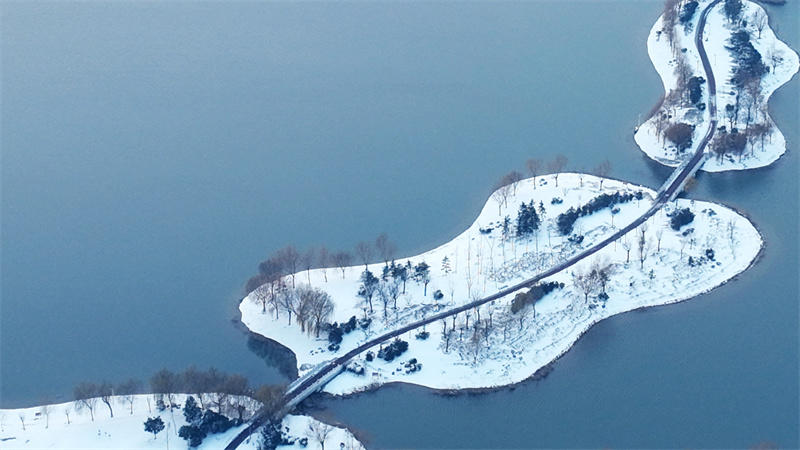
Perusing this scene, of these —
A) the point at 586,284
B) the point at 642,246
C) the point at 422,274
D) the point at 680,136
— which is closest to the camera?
the point at 586,284

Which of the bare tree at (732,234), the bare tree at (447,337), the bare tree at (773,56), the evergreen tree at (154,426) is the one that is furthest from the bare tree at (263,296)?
the bare tree at (773,56)

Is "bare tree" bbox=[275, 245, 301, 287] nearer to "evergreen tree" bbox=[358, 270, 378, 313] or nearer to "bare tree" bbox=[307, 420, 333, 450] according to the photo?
"evergreen tree" bbox=[358, 270, 378, 313]

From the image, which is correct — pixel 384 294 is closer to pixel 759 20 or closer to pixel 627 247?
pixel 627 247

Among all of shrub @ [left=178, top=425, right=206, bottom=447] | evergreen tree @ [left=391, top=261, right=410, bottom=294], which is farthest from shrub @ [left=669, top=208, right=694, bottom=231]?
shrub @ [left=178, top=425, right=206, bottom=447]

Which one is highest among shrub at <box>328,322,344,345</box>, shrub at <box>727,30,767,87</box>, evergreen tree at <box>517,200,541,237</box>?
shrub at <box>727,30,767,87</box>

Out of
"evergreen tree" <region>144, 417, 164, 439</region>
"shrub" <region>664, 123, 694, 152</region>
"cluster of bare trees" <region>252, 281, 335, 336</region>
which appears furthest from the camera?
"shrub" <region>664, 123, 694, 152</region>

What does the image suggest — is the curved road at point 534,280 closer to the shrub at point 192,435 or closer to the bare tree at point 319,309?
the shrub at point 192,435

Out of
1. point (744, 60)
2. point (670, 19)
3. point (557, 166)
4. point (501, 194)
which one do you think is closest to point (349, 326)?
point (501, 194)
